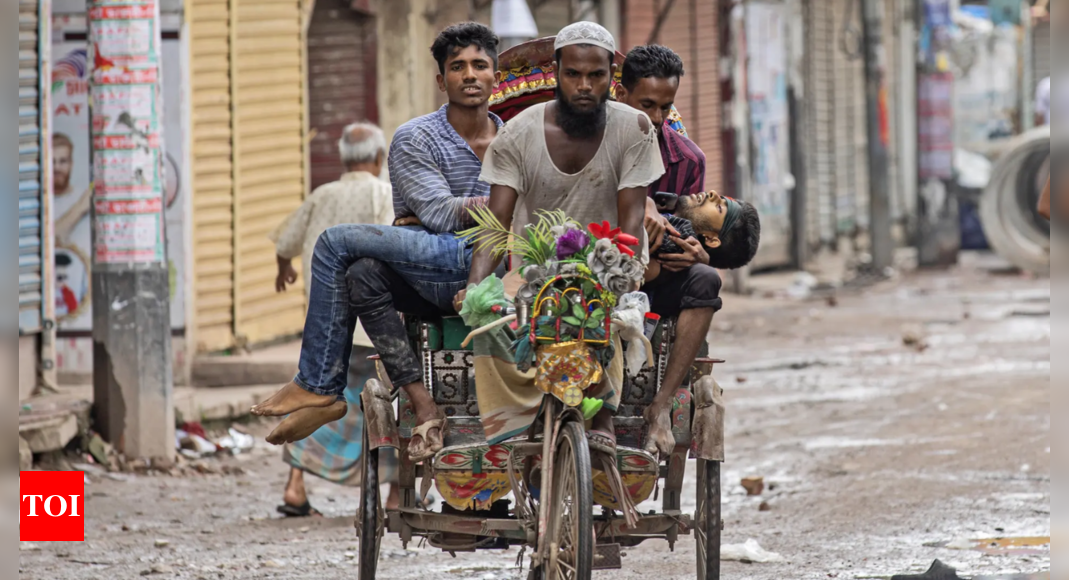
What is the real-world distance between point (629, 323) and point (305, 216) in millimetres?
3389

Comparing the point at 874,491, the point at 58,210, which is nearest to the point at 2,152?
the point at 874,491

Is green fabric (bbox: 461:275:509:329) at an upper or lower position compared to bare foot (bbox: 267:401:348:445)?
upper

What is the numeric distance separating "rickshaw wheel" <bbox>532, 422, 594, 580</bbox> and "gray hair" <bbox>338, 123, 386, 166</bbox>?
3.41 m

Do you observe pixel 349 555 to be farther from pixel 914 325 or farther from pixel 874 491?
pixel 914 325

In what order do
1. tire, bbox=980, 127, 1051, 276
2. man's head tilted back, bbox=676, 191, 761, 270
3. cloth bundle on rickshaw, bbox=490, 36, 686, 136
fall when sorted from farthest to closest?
1. tire, bbox=980, 127, 1051, 276
2. cloth bundle on rickshaw, bbox=490, 36, 686, 136
3. man's head tilted back, bbox=676, 191, 761, 270

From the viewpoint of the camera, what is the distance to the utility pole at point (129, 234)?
8570mm

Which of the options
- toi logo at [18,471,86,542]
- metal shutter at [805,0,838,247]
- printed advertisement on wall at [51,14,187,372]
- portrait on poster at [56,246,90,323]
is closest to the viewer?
toi logo at [18,471,86,542]

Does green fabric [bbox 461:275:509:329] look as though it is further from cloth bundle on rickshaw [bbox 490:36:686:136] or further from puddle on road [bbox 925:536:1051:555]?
puddle on road [bbox 925:536:1051:555]

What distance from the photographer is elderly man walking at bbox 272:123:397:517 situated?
25.4 feet

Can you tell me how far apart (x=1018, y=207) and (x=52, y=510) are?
513 inches

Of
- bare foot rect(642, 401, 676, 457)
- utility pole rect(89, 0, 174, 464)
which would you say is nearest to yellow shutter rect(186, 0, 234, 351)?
utility pole rect(89, 0, 174, 464)

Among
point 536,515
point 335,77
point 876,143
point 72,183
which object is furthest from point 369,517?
point 876,143

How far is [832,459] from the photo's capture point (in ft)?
29.8

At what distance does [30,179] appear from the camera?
30.2 feet
